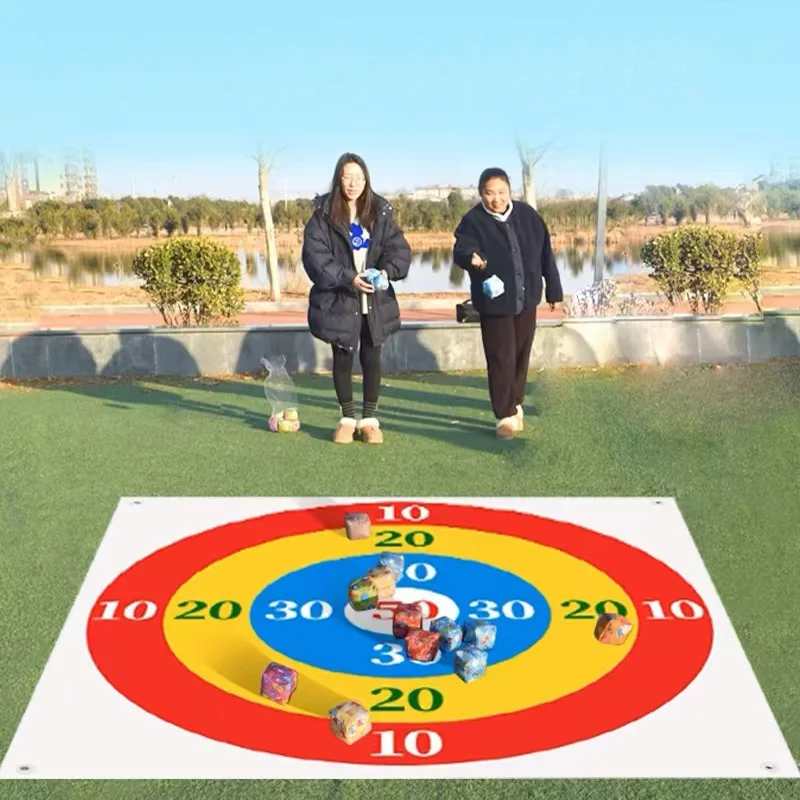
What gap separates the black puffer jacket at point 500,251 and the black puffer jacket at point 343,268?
1.36 feet

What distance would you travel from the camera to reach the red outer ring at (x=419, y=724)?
386 centimetres

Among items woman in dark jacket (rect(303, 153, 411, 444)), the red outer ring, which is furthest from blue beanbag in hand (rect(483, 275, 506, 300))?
the red outer ring

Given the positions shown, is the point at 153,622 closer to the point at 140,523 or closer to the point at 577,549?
the point at 140,523

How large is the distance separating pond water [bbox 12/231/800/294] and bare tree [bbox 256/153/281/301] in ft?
0.32

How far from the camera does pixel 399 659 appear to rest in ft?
14.5

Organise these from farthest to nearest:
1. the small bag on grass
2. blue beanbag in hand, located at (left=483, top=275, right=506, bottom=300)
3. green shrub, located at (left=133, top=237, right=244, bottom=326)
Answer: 1. green shrub, located at (left=133, top=237, right=244, bottom=326)
2. the small bag on grass
3. blue beanbag in hand, located at (left=483, top=275, right=506, bottom=300)

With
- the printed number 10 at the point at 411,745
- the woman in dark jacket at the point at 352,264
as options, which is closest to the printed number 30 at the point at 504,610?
the printed number 10 at the point at 411,745

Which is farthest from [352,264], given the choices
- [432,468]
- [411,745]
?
[411,745]

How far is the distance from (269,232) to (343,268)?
24.4 feet

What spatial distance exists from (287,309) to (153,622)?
8.98 meters

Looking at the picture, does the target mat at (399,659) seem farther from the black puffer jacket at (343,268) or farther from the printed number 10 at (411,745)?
the black puffer jacket at (343,268)

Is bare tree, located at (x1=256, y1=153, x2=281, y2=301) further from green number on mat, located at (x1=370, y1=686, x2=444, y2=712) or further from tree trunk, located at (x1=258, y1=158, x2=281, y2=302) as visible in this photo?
green number on mat, located at (x1=370, y1=686, x2=444, y2=712)

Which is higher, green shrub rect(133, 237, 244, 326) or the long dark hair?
the long dark hair

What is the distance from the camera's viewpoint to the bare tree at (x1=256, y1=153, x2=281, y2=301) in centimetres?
1314
